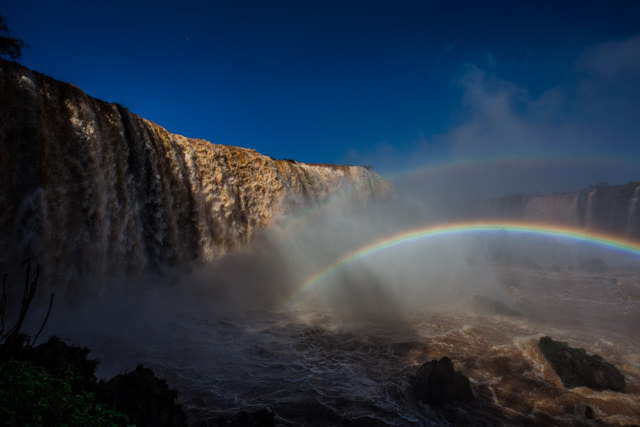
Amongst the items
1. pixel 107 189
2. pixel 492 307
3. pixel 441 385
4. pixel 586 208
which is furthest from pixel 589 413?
pixel 586 208

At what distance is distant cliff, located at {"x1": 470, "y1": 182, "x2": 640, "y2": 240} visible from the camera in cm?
3581

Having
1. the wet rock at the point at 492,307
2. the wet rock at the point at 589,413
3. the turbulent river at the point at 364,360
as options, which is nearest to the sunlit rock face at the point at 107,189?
the turbulent river at the point at 364,360

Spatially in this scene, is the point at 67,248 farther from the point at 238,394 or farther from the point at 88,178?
the point at 238,394

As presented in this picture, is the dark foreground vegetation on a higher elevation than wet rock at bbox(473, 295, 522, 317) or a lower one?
higher

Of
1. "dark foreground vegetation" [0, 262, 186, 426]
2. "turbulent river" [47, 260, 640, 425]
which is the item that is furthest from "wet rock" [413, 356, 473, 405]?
"dark foreground vegetation" [0, 262, 186, 426]

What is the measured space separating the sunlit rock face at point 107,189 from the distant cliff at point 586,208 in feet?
148

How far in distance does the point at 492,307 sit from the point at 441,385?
9749mm

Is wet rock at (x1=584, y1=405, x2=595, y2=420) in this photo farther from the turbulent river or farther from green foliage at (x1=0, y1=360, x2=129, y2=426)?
green foliage at (x1=0, y1=360, x2=129, y2=426)

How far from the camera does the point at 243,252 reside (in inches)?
559

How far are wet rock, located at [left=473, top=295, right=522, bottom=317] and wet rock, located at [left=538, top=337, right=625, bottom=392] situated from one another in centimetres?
598

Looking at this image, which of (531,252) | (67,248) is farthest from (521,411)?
(531,252)

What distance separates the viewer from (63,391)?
2662mm

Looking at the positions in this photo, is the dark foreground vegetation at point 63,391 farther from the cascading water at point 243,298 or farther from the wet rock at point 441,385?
the wet rock at point 441,385

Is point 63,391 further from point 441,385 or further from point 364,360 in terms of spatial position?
point 364,360
